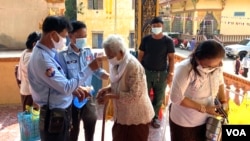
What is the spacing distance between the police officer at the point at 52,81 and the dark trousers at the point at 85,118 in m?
0.57

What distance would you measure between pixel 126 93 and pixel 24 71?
5.49ft

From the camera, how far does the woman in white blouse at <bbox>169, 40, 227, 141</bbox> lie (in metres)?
1.93

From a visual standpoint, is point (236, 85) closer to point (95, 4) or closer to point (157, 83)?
point (157, 83)

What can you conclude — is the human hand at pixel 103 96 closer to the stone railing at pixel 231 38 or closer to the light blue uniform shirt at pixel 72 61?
the light blue uniform shirt at pixel 72 61

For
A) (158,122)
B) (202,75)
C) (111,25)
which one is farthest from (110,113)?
(111,25)

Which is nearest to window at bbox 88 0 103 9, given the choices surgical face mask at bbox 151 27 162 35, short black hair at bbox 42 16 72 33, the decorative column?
the decorative column

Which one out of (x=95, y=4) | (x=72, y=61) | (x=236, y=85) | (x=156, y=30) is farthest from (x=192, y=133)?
(x=95, y=4)

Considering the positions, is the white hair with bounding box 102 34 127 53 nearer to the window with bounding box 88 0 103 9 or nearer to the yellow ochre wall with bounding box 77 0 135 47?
the yellow ochre wall with bounding box 77 0 135 47

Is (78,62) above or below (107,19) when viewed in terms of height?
below

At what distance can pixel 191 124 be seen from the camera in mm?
2123

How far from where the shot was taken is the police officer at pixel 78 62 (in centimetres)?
252

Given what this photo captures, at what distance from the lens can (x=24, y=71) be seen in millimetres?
3334

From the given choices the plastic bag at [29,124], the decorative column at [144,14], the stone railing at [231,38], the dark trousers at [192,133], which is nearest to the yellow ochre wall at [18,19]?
the decorative column at [144,14]

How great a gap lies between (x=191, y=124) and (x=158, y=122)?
177cm
